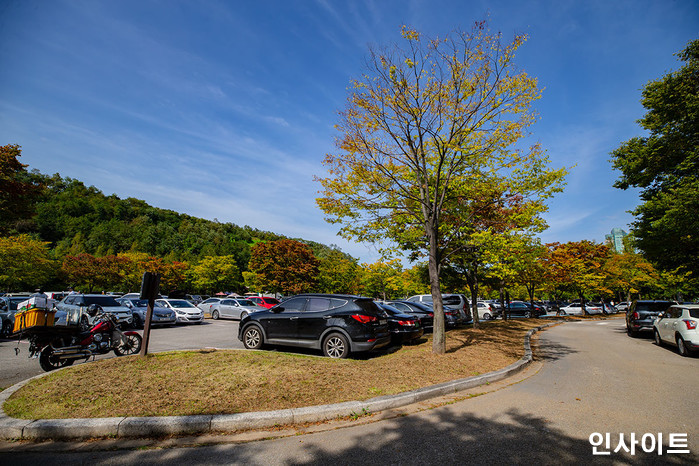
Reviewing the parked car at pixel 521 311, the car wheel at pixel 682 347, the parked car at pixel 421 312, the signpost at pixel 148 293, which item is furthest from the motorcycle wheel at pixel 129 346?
the parked car at pixel 521 311

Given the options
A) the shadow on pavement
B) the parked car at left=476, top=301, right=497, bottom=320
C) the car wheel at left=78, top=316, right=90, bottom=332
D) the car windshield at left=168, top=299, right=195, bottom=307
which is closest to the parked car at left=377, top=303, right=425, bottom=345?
the shadow on pavement

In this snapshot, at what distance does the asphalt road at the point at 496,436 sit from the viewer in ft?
11.3

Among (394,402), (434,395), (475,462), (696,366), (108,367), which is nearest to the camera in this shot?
(475,462)

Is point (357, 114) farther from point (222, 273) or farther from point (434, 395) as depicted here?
point (222, 273)

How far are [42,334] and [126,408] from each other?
4618 mm

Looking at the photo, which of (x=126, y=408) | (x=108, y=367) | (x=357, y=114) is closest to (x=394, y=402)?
(x=126, y=408)

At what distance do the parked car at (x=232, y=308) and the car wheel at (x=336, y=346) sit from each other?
46.0 ft

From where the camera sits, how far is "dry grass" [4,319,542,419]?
4594 mm

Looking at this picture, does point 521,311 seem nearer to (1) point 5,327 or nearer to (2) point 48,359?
(2) point 48,359

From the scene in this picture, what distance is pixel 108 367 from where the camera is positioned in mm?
6371

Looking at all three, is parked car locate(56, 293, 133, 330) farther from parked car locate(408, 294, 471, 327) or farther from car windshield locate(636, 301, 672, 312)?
car windshield locate(636, 301, 672, 312)

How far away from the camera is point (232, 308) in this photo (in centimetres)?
2256

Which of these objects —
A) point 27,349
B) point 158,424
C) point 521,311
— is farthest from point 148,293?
point 521,311

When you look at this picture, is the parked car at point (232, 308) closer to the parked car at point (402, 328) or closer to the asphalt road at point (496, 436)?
the parked car at point (402, 328)
